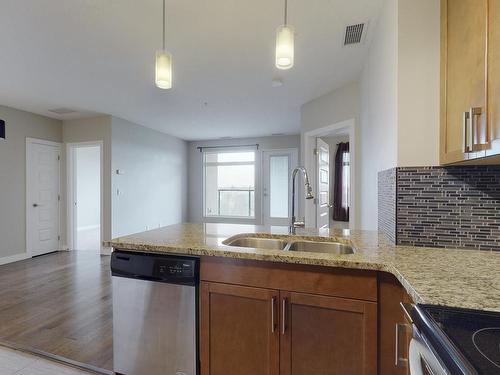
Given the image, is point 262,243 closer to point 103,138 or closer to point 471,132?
point 471,132

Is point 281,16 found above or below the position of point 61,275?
above

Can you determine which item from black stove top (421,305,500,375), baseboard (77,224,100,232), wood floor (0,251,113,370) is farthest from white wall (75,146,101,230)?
black stove top (421,305,500,375)

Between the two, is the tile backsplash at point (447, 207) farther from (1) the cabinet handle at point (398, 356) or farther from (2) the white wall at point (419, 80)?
(1) the cabinet handle at point (398, 356)

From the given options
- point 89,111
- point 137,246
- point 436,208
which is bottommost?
point 137,246

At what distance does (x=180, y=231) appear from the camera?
196 cm

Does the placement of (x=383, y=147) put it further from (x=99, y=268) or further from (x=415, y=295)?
(x=99, y=268)

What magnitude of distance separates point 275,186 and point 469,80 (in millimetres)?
5828

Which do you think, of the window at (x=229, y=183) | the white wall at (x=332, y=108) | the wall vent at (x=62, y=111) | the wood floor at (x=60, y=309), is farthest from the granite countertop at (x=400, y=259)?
the window at (x=229, y=183)

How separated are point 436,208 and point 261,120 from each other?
4.15m

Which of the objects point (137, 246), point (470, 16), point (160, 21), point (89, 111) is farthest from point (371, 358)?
point (89, 111)

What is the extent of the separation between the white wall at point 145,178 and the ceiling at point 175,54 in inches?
34.4

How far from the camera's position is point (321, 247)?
176cm

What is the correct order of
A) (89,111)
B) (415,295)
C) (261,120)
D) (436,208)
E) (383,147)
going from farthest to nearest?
(261,120) < (89,111) < (383,147) < (436,208) < (415,295)

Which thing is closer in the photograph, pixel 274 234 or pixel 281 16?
pixel 274 234
